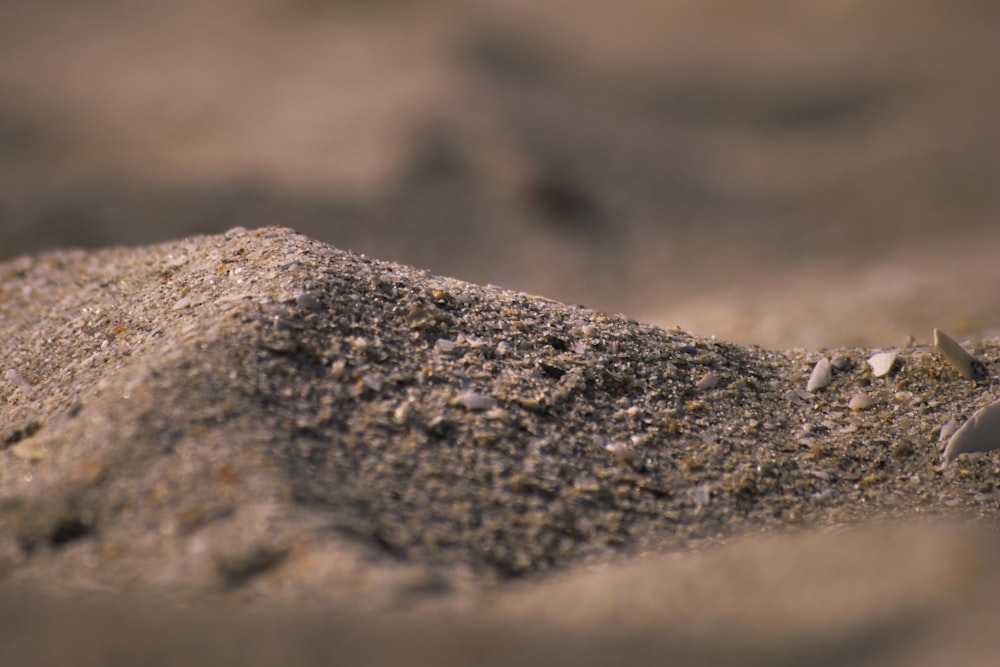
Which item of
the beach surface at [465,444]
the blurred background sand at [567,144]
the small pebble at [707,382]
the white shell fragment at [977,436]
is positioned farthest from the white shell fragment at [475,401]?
the blurred background sand at [567,144]

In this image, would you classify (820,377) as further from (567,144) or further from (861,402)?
(567,144)

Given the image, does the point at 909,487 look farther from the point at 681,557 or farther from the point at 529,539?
the point at 529,539

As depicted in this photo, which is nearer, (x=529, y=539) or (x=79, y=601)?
(x=79, y=601)

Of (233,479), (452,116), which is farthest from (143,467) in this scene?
(452,116)

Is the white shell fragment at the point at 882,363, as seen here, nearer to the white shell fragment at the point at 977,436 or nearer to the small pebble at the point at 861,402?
the small pebble at the point at 861,402

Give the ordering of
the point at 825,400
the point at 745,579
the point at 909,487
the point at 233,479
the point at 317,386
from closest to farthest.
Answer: the point at 745,579
the point at 233,479
the point at 317,386
the point at 909,487
the point at 825,400

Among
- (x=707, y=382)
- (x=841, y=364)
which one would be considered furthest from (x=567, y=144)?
(x=707, y=382)

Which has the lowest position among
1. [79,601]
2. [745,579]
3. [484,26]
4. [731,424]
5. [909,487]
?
[79,601]
